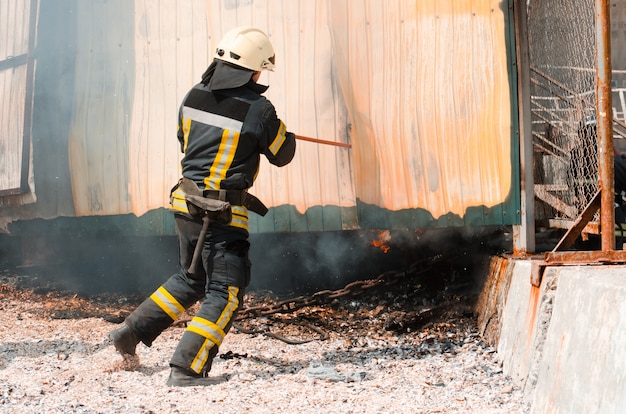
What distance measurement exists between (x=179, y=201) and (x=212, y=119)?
22.4 inches

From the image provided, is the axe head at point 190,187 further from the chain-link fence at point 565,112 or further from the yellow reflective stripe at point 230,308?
the chain-link fence at point 565,112

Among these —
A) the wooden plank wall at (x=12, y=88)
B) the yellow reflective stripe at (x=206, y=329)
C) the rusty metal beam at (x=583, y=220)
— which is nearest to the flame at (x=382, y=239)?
the rusty metal beam at (x=583, y=220)

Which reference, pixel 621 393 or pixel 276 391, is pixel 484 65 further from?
pixel 621 393

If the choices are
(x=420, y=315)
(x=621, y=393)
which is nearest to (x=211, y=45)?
(x=420, y=315)

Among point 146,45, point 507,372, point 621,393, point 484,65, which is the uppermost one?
point 146,45

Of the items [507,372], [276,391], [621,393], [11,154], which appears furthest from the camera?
[11,154]

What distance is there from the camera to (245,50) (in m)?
4.19

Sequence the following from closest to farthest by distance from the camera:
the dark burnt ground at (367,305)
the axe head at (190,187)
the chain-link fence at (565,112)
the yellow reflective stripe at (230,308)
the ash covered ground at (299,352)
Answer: the ash covered ground at (299,352) → the yellow reflective stripe at (230,308) → the axe head at (190,187) → the chain-link fence at (565,112) → the dark burnt ground at (367,305)

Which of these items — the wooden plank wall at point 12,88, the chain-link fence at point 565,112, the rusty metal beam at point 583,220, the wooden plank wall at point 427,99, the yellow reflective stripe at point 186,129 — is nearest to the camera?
the rusty metal beam at point 583,220

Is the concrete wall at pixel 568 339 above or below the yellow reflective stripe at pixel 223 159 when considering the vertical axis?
below

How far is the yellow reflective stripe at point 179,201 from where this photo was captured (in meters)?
4.23

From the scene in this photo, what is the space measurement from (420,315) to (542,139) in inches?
70.1

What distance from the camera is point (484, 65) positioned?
206 inches

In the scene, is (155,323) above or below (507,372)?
above
